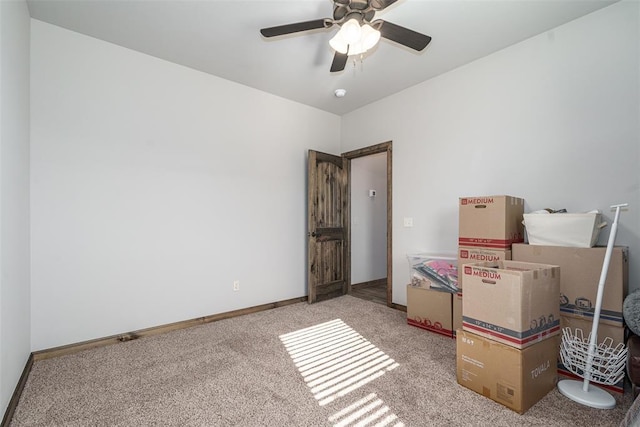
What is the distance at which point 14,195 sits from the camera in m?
1.82

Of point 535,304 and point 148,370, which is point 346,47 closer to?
point 535,304

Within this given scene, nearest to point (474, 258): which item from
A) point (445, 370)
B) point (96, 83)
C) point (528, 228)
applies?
point (528, 228)

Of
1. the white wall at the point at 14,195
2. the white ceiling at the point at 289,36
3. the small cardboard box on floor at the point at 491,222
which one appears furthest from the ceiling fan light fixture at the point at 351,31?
the white wall at the point at 14,195

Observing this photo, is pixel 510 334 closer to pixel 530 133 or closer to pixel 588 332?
pixel 588 332

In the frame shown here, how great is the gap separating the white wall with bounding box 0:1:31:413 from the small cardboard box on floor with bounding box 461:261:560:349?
2.70m

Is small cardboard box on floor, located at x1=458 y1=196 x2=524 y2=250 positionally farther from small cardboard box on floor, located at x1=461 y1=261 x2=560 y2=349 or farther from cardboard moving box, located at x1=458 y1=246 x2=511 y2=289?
small cardboard box on floor, located at x1=461 y1=261 x2=560 y2=349

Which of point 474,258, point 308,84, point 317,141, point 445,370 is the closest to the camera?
point 445,370

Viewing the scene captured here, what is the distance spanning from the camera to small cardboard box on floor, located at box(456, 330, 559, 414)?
64.5 inches

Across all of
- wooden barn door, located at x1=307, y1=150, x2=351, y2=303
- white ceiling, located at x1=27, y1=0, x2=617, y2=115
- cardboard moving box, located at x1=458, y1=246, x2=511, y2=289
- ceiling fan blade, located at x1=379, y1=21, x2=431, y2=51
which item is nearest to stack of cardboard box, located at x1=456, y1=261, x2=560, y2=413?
cardboard moving box, located at x1=458, y1=246, x2=511, y2=289

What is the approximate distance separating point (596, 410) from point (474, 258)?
3.81 ft

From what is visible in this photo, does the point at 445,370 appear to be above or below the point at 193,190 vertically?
below

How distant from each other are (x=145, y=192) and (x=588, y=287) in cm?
372

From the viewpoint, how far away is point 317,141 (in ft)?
13.9

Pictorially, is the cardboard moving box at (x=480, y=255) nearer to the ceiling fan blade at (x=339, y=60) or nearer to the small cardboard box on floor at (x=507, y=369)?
the small cardboard box on floor at (x=507, y=369)
